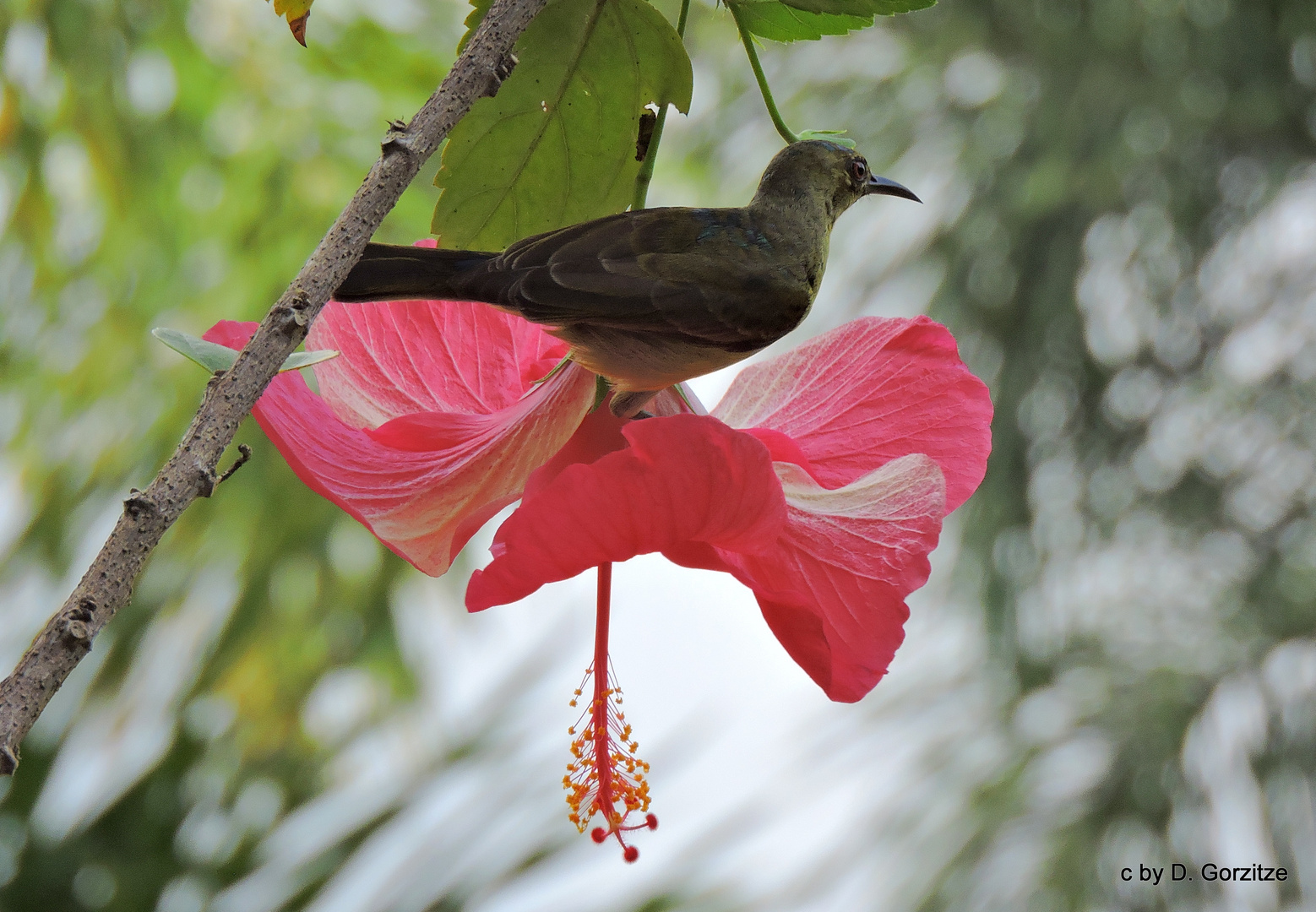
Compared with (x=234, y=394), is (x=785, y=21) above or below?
above

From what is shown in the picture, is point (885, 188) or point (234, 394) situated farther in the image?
point (885, 188)

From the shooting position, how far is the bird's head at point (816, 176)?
8.0 inches

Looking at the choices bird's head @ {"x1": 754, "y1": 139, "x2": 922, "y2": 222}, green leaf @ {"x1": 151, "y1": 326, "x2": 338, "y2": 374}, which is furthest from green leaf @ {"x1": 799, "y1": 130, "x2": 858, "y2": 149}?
green leaf @ {"x1": 151, "y1": 326, "x2": 338, "y2": 374}

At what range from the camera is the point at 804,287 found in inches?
7.7

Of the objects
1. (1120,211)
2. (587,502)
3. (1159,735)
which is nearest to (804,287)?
(587,502)

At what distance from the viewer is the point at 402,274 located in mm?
164

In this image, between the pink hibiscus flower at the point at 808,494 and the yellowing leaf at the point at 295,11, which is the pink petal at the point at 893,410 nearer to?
the pink hibiscus flower at the point at 808,494

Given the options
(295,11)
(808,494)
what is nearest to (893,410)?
(808,494)

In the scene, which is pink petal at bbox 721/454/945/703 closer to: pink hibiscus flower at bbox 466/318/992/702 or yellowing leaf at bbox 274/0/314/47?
pink hibiscus flower at bbox 466/318/992/702

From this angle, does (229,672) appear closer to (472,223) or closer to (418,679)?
(418,679)

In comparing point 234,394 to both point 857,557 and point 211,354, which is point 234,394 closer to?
point 211,354

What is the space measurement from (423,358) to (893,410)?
0.33 feet

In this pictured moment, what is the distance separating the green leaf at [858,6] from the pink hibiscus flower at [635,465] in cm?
6

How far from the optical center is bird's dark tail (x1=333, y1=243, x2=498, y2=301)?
0.54 ft
